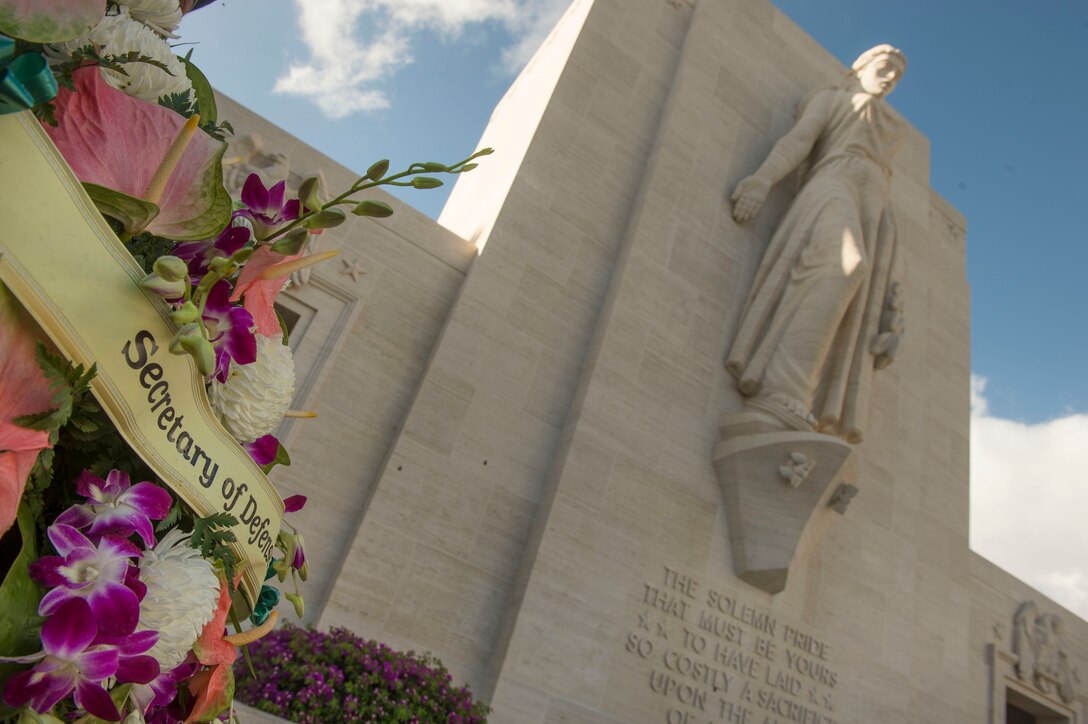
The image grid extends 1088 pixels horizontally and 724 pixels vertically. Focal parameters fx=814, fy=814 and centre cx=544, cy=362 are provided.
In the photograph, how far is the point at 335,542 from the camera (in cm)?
537

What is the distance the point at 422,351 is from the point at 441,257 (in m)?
0.81

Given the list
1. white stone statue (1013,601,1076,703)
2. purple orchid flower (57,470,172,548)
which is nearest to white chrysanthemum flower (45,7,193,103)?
purple orchid flower (57,470,172,548)

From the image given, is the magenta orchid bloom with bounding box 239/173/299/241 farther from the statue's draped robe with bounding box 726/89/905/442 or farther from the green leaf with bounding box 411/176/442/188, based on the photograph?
the statue's draped robe with bounding box 726/89/905/442

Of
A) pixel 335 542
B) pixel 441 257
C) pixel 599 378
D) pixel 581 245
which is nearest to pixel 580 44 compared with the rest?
pixel 581 245

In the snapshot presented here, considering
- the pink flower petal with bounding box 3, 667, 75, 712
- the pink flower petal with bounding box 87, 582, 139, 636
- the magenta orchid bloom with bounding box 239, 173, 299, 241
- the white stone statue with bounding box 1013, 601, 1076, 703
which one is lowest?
the pink flower petal with bounding box 3, 667, 75, 712

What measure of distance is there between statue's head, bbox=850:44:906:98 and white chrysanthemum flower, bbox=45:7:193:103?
8.59 metres

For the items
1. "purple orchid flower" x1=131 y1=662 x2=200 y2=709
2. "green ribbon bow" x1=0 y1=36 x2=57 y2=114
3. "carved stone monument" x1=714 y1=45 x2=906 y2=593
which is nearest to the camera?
"green ribbon bow" x1=0 y1=36 x2=57 y2=114

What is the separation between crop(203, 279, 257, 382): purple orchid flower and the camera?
80 cm

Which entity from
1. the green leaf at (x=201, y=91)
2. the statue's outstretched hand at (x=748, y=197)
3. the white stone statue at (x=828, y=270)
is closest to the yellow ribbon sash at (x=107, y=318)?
the green leaf at (x=201, y=91)

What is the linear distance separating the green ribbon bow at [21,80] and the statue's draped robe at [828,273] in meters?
6.78

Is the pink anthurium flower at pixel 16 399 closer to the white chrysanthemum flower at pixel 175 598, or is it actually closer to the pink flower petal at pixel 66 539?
the pink flower petal at pixel 66 539

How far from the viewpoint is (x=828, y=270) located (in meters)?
7.35

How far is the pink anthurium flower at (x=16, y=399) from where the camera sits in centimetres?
56

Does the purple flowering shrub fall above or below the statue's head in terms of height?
below
